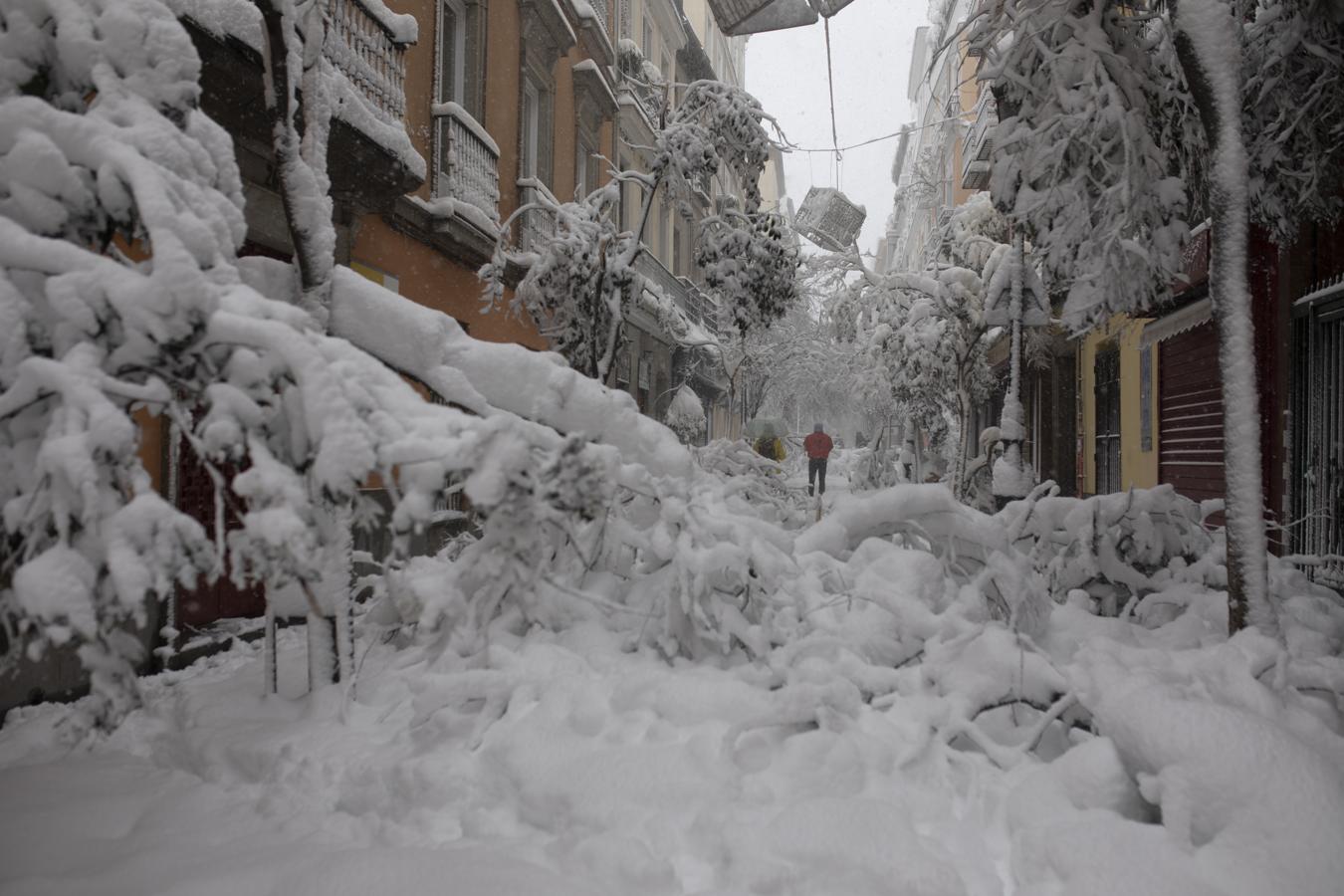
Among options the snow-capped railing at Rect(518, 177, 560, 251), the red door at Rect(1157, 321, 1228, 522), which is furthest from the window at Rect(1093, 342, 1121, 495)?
the snow-capped railing at Rect(518, 177, 560, 251)

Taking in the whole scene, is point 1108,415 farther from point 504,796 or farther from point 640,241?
point 504,796

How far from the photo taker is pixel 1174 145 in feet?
13.6

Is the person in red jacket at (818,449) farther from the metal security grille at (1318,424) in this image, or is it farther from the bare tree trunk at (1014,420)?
the metal security grille at (1318,424)

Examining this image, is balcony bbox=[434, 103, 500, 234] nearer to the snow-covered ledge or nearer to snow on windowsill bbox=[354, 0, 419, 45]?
the snow-covered ledge

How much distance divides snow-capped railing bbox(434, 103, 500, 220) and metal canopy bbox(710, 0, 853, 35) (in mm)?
4601

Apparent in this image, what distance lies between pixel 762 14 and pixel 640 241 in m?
7.11

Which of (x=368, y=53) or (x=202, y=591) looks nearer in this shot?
(x=202, y=591)

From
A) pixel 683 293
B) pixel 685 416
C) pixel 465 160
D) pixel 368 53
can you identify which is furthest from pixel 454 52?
pixel 683 293

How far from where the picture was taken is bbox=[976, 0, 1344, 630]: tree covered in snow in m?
3.44

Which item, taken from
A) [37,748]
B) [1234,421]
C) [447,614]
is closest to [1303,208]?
[1234,421]

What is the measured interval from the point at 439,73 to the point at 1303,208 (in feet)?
25.6

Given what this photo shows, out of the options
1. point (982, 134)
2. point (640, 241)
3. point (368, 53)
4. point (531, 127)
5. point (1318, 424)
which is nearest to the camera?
point (1318, 424)

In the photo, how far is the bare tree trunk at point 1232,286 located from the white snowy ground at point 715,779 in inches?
12.0

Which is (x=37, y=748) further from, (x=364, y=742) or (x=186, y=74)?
(x=186, y=74)
